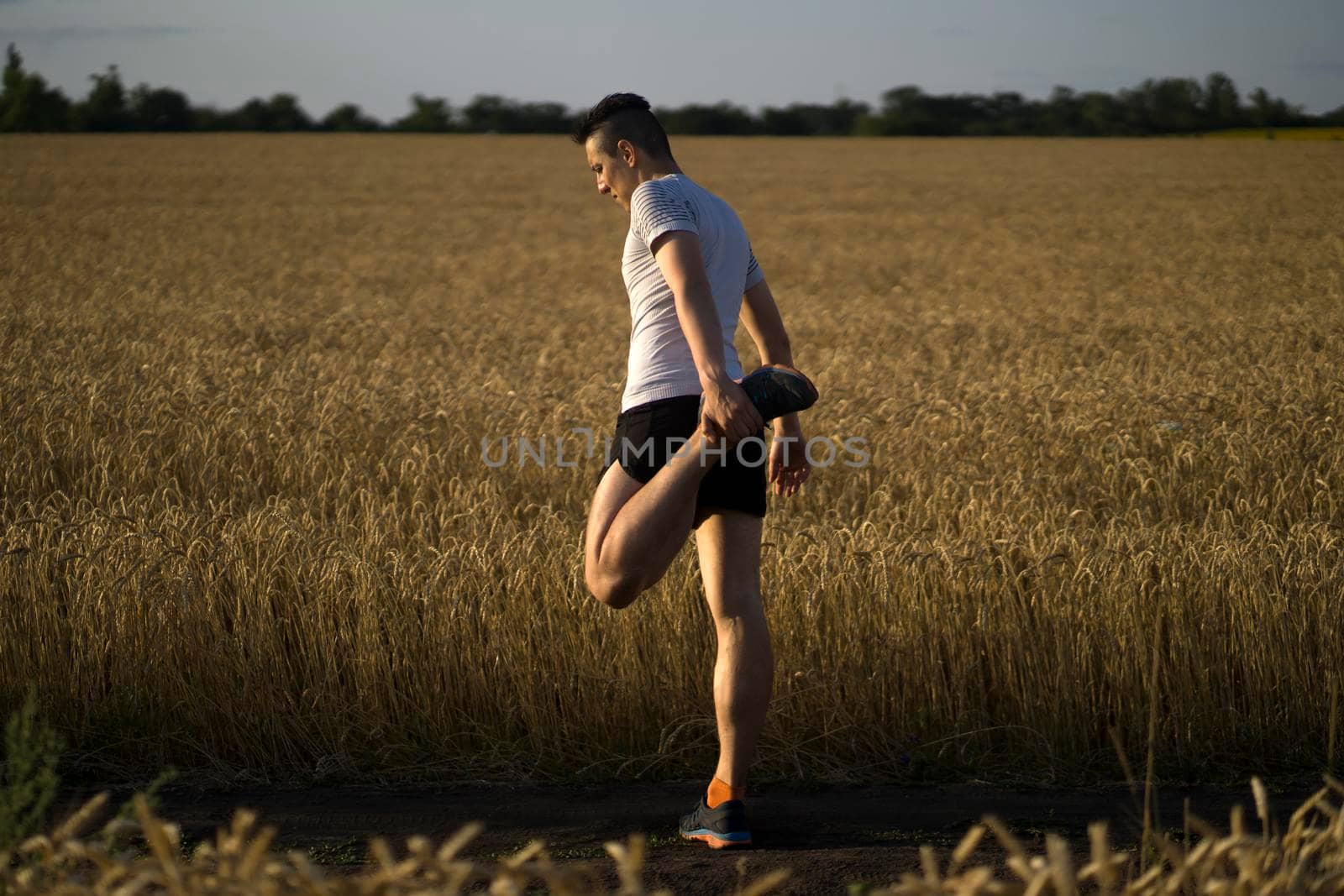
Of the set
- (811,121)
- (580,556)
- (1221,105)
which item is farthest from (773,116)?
(580,556)

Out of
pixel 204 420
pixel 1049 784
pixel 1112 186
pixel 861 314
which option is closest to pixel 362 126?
pixel 1112 186

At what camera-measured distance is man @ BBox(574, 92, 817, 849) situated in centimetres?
278

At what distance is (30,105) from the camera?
62375 mm

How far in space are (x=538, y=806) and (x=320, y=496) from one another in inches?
107

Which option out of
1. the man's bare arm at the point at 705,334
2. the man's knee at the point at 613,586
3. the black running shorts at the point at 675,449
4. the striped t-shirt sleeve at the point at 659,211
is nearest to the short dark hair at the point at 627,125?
the striped t-shirt sleeve at the point at 659,211

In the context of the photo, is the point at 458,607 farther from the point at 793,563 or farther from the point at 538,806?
the point at 793,563

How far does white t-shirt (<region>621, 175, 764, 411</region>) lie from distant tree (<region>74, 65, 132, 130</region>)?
220ft

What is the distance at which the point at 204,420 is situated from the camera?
690 cm

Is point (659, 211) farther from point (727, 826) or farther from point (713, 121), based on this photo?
point (713, 121)

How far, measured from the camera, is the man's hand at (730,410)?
8.88 feet

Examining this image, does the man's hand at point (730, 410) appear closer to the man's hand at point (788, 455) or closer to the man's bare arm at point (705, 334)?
the man's bare arm at point (705, 334)

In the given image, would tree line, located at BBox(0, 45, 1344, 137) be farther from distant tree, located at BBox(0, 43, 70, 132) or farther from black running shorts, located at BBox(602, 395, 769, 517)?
black running shorts, located at BBox(602, 395, 769, 517)

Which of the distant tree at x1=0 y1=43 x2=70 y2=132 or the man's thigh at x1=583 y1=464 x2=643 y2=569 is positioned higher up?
the distant tree at x1=0 y1=43 x2=70 y2=132

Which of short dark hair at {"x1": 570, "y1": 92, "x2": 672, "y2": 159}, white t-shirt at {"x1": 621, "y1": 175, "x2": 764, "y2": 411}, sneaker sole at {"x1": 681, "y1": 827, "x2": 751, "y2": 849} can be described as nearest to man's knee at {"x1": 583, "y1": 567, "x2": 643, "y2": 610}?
white t-shirt at {"x1": 621, "y1": 175, "x2": 764, "y2": 411}
